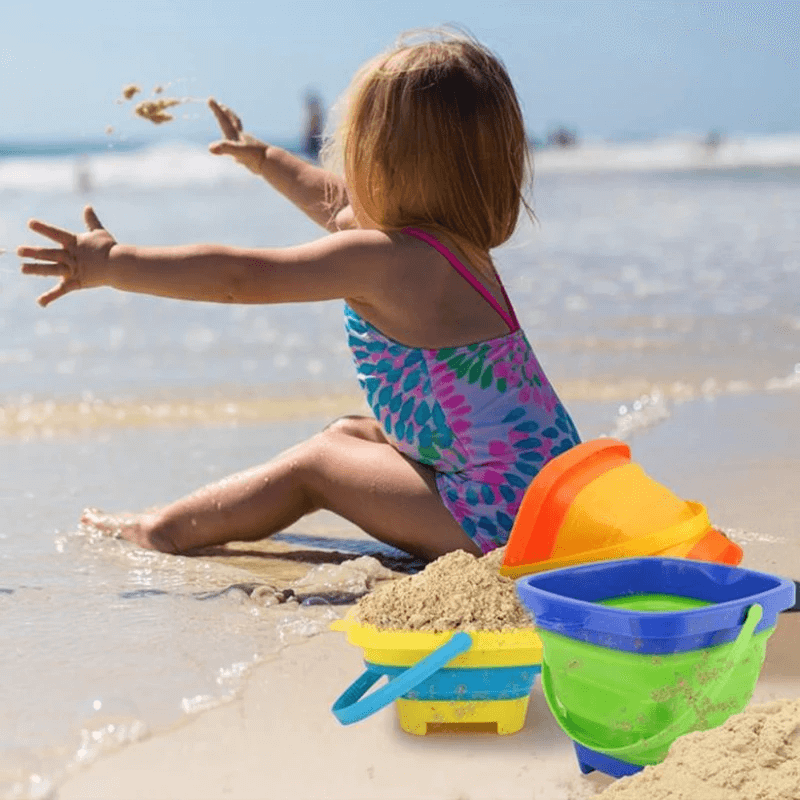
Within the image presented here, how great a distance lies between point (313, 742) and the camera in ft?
6.37

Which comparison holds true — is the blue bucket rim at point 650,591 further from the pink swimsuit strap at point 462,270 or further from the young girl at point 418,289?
the pink swimsuit strap at point 462,270

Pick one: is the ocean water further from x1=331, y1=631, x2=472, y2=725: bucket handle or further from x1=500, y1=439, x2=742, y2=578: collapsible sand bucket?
x1=500, y1=439, x2=742, y2=578: collapsible sand bucket

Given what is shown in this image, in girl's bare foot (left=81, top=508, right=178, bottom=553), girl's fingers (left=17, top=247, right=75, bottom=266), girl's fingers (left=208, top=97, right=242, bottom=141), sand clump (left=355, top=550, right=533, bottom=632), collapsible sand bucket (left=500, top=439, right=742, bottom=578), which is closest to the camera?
sand clump (left=355, top=550, right=533, bottom=632)

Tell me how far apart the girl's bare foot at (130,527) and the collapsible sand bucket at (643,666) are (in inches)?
55.3

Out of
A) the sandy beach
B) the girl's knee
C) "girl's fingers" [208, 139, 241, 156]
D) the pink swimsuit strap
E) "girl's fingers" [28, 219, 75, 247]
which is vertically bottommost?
the sandy beach

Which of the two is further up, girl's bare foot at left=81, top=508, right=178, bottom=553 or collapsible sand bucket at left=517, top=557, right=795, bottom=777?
collapsible sand bucket at left=517, top=557, right=795, bottom=777

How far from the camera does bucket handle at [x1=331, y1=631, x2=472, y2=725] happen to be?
1854mm

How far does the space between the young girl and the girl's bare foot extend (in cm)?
24

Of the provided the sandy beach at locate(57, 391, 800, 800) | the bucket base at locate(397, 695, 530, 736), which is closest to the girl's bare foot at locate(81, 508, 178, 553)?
the sandy beach at locate(57, 391, 800, 800)

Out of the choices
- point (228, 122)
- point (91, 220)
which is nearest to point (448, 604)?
point (91, 220)

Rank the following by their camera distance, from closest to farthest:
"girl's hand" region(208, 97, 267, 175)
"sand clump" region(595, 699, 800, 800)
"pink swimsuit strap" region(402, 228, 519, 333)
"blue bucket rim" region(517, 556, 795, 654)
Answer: "sand clump" region(595, 699, 800, 800) < "blue bucket rim" region(517, 556, 795, 654) < "pink swimsuit strap" region(402, 228, 519, 333) < "girl's hand" region(208, 97, 267, 175)

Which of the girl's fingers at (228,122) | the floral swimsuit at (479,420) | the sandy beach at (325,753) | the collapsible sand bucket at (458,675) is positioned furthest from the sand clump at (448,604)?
the girl's fingers at (228,122)

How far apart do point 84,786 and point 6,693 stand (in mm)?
390

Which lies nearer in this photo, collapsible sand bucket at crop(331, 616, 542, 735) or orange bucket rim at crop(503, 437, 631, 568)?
collapsible sand bucket at crop(331, 616, 542, 735)
